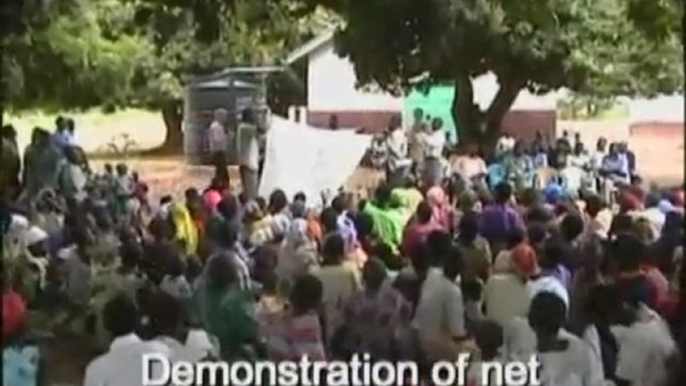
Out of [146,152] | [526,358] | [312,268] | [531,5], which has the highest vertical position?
[531,5]

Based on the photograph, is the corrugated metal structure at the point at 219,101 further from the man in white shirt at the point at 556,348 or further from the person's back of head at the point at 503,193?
the man in white shirt at the point at 556,348

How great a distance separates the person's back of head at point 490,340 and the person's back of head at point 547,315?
0.04 meters

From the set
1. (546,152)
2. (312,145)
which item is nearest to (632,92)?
(546,152)

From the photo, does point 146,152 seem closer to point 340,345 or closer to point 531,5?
point 340,345

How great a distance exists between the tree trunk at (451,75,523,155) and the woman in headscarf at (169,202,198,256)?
0.35m

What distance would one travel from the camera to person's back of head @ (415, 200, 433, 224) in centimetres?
162

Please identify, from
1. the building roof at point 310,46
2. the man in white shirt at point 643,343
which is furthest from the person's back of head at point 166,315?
the man in white shirt at point 643,343

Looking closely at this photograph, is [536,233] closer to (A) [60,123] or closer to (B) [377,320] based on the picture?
(B) [377,320]

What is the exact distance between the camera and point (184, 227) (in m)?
1.64

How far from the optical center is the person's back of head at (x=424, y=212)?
5.33 feet

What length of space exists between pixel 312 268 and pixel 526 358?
281mm

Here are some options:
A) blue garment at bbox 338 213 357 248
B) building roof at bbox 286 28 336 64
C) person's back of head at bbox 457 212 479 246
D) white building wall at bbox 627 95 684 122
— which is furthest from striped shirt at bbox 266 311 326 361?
white building wall at bbox 627 95 684 122

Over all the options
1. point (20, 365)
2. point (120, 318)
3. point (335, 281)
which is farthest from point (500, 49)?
point (20, 365)

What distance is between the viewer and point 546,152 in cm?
162
